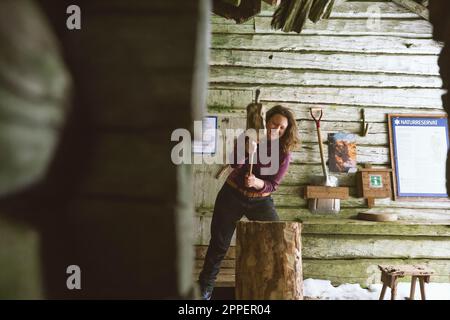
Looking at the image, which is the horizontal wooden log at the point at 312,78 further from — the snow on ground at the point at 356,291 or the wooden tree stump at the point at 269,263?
the wooden tree stump at the point at 269,263

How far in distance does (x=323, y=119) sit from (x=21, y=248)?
14.6ft

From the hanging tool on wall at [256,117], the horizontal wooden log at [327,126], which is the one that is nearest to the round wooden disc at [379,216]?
the horizontal wooden log at [327,126]

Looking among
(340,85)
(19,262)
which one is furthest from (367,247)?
(19,262)

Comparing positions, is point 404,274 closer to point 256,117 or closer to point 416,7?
point 256,117

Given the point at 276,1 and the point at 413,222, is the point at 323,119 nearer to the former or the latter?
the point at 413,222

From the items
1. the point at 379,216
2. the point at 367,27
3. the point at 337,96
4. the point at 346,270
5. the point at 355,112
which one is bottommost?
the point at 346,270

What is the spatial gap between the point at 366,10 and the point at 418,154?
2244mm

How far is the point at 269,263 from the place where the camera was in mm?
2227

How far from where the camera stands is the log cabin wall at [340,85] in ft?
14.9

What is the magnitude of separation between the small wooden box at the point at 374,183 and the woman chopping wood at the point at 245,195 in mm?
1790

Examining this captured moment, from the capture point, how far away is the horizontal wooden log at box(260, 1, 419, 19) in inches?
192

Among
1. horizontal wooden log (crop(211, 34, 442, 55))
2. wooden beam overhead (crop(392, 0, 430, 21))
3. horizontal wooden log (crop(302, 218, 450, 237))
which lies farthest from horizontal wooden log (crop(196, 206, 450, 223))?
wooden beam overhead (crop(392, 0, 430, 21))
